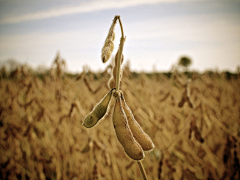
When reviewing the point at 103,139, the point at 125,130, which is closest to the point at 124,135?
the point at 125,130

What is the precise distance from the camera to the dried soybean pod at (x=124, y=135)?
1.29ft

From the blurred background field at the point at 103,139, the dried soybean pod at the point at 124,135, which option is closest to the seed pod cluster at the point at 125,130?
the dried soybean pod at the point at 124,135

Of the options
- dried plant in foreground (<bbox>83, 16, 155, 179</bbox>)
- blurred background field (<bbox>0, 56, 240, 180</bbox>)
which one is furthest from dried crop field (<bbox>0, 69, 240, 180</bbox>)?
dried plant in foreground (<bbox>83, 16, 155, 179</bbox>)

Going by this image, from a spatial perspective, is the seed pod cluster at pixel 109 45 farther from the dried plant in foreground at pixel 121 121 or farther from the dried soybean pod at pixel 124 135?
the dried soybean pod at pixel 124 135

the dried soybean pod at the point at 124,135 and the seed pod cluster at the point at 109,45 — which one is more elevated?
the seed pod cluster at the point at 109,45

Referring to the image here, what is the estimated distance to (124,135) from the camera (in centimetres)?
40

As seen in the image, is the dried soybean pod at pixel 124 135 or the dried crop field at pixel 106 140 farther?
the dried crop field at pixel 106 140

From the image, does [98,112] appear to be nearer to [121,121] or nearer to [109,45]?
[121,121]

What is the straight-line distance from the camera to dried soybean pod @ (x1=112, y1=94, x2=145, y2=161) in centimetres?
39

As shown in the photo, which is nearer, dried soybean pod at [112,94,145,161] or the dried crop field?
dried soybean pod at [112,94,145,161]

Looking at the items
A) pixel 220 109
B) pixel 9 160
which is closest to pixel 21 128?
pixel 9 160

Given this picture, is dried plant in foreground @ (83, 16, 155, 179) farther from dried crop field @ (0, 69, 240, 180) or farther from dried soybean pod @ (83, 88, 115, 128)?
dried crop field @ (0, 69, 240, 180)

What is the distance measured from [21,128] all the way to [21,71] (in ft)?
2.83

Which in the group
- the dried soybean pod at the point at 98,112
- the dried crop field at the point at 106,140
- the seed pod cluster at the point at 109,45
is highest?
the seed pod cluster at the point at 109,45
